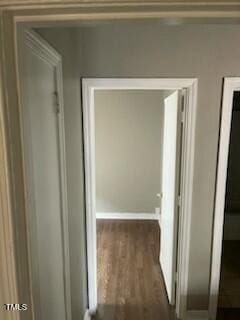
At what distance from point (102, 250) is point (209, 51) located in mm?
2797

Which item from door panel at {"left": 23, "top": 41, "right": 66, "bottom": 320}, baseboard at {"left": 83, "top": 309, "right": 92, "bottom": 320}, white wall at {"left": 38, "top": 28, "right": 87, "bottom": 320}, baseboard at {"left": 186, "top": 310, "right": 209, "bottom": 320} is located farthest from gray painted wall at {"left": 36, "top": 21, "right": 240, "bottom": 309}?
baseboard at {"left": 83, "top": 309, "right": 92, "bottom": 320}

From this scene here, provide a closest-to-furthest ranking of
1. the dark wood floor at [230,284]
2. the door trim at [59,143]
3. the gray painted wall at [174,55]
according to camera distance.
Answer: the door trim at [59,143]
the gray painted wall at [174,55]
the dark wood floor at [230,284]

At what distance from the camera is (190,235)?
2338mm

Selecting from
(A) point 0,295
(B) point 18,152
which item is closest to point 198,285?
(A) point 0,295

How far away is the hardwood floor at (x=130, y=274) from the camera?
8.59ft

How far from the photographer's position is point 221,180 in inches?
88.1

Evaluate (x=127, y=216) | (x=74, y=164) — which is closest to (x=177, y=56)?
(x=74, y=164)

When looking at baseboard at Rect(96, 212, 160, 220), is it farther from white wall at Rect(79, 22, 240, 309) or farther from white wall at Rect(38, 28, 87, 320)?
white wall at Rect(79, 22, 240, 309)

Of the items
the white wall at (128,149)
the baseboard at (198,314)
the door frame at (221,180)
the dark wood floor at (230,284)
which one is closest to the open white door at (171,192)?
the baseboard at (198,314)

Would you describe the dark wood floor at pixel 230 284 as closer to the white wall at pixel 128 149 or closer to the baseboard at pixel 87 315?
the baseboard at pixel 87 315

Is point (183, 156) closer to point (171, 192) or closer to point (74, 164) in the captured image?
point (171, 192)

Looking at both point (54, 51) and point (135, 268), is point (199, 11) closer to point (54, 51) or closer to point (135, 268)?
point (54, 51)

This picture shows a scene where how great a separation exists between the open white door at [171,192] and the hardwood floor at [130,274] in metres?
0.24

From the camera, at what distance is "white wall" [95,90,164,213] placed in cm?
453
